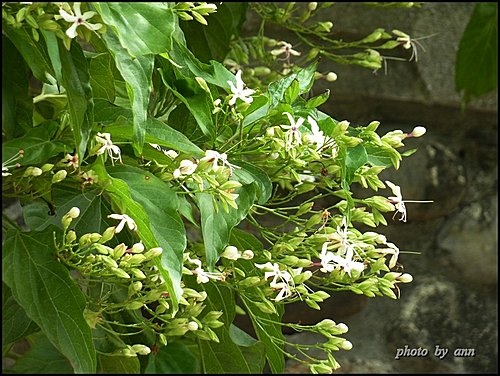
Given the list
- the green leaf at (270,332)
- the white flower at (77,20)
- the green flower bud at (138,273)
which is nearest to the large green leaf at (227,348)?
the green leaf at (270,332)

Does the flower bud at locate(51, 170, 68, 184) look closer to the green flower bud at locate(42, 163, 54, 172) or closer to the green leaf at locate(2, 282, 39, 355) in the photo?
the green flower bud at locate(42, 163, 54, 172)

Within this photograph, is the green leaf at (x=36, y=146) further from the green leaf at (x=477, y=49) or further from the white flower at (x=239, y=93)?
the green leaf at (x=477, y=49)

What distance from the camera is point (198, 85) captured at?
488 mm

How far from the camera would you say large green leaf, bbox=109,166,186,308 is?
0.45 metres

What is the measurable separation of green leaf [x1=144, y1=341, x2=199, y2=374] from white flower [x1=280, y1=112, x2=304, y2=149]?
0.29 meters

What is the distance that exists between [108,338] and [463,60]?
64cm

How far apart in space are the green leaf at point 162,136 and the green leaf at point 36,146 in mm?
34

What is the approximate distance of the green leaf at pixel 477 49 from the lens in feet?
3.47

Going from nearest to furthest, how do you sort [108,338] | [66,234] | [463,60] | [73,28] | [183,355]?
1. [73,28]
2. [66,234]
3. [108,338]
4. [183,355]
5. [463,60]

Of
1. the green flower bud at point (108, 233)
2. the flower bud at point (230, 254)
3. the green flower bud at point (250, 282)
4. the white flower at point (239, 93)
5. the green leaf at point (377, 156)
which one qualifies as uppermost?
the white flower at point (239, 93)

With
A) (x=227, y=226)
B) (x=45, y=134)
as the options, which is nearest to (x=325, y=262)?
(x=227, y=226)

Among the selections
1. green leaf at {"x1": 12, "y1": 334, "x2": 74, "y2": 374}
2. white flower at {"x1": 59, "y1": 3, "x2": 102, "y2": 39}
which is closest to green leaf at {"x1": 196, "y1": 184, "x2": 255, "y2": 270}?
white flower at {"x1": 59, "y1": 3, "x2": 102, "y2": 39}

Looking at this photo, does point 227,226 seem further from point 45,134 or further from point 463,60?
point 463,60

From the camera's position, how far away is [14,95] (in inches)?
20.2
